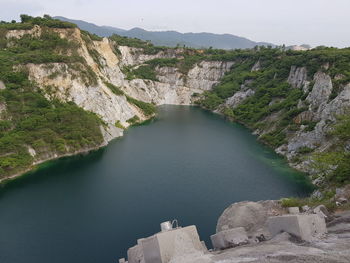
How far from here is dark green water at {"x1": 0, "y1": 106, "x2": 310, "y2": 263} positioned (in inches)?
1117

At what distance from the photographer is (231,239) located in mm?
16141

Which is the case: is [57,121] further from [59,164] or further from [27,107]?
[59,164]

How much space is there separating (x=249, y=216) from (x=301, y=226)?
509 centimetres

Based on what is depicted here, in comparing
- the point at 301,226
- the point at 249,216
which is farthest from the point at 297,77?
the point at 301,226

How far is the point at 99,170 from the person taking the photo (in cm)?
4703

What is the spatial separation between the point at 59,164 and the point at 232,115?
48753 mm

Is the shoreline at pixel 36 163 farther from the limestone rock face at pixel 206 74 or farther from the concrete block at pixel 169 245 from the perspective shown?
the limestone rock face at pixel 206 74

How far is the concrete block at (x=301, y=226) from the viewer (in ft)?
46.1

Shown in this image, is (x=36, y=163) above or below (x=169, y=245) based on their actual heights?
below

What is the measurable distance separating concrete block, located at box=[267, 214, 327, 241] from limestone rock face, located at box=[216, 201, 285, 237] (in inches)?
93.4

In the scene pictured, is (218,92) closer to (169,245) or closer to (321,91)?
(321,91)

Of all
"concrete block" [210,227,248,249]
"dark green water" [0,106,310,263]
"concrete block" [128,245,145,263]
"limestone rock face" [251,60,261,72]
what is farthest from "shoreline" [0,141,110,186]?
"limestone rock face" [251,60,261,72]

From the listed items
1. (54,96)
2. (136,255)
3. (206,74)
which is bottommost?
(136,255)

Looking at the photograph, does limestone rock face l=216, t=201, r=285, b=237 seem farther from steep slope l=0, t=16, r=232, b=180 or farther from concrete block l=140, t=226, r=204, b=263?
steep slope l=0, t=16, r=232, b=180
